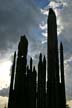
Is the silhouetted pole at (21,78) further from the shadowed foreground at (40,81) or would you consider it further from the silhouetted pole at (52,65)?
the silhouetted pole at (52,65)

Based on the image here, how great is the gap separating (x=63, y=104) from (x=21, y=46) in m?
A: 28.3

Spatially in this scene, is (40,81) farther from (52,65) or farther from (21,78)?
(52,65)

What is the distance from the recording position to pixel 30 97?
63.4 meters

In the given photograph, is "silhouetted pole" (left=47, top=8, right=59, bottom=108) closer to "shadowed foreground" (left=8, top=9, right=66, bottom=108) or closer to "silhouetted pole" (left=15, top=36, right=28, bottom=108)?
"shadowed foreground" (left=8, top=9, right=66, bottom=108)

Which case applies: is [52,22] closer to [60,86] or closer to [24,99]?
[60,86]

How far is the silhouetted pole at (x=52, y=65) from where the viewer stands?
Result: 150 feet

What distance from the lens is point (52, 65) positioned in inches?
1938

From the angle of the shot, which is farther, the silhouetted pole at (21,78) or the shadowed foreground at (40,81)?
the silhouetted pole at (21,78)

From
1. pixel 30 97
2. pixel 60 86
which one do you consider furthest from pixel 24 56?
pixel 60 86

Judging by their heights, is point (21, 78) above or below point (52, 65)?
below

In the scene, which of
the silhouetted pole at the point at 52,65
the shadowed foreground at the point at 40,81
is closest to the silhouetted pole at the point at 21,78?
the shadowed foreground at the point at 40,81

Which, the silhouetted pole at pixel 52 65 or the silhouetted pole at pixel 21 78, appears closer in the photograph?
the silhouetted pole at pixel 52 65

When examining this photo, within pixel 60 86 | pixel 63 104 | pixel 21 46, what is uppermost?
pixel 21 46

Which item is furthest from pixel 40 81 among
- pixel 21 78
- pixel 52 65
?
pixel 52 65
